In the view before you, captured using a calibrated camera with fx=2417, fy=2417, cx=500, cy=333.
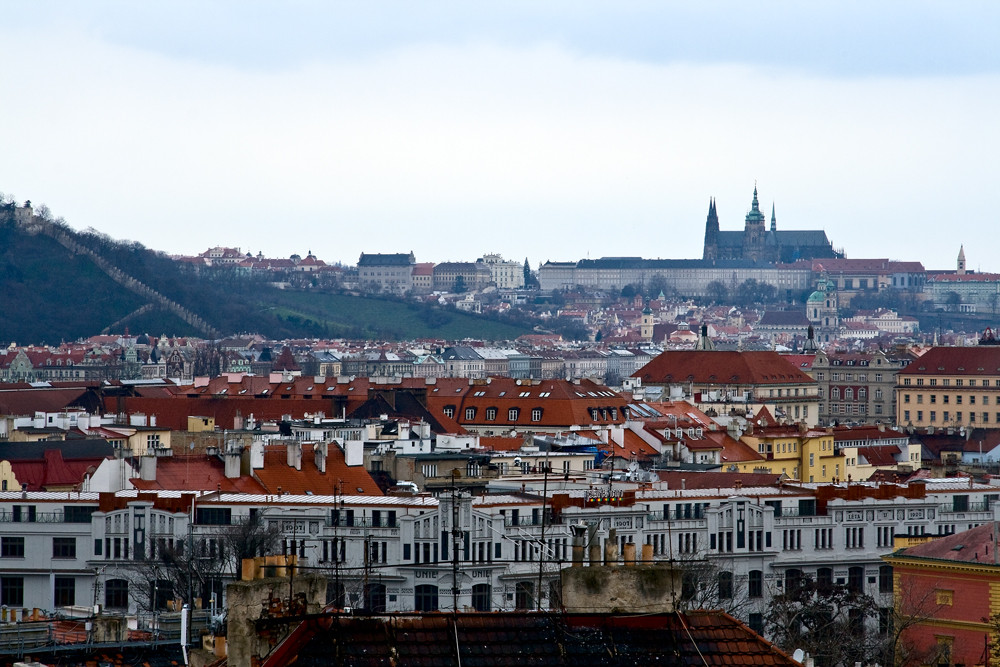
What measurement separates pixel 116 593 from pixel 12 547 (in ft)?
8.16

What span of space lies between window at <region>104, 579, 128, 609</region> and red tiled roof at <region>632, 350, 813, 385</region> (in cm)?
6310

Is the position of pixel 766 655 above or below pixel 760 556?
above

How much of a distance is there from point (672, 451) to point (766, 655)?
144 feet

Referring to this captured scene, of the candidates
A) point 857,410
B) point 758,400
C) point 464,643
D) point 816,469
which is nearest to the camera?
point 464,643

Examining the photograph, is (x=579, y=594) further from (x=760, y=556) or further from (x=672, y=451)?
(x=672, y=451)

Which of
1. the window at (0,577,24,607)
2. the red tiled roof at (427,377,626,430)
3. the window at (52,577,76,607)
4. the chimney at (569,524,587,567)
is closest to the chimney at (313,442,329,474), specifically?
the window at (52,577,76,607)

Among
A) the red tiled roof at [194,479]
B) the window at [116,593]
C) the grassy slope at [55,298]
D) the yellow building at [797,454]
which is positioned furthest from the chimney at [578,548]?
the grassy slope at [55,298]

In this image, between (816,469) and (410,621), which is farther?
(816,469)

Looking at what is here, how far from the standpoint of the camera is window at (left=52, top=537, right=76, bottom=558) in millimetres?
36250

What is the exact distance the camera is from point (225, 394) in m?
80.1

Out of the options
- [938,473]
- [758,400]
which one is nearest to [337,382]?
[758,400]

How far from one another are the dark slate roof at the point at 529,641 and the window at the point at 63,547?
24.7 metres

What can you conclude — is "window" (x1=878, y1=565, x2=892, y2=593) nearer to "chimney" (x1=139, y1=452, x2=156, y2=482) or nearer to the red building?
the red building

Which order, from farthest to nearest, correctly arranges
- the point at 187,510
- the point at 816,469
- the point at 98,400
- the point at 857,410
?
the point at 857,410
the point at 98,400
the point at 816,469
the point at 187,510
